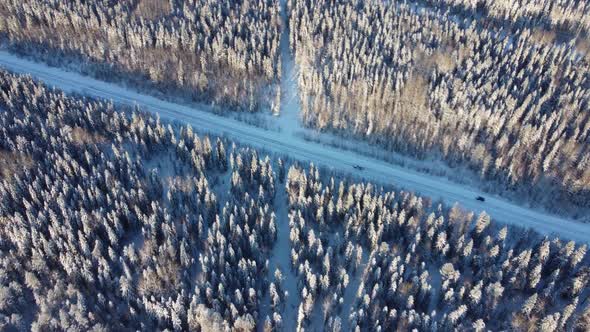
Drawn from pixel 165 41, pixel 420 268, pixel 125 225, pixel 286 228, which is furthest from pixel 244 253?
pixel 165 41

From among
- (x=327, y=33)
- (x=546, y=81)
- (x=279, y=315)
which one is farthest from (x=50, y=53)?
(x=546, y=81)

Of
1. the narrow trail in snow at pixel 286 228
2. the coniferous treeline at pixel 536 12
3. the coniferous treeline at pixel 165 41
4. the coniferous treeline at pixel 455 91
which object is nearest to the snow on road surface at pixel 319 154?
the coniferous treeline at pixel 165 41

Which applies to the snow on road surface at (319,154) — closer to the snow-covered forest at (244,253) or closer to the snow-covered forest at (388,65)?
the snow-covered forest at (388,65)

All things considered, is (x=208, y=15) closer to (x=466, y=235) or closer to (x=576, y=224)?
(x=466, y=235)

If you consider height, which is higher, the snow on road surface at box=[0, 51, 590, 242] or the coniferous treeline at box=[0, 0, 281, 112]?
the coniferous treeline at box=[0, 0, 281, 112]

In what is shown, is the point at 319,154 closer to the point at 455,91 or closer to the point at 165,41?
the point at 455,91

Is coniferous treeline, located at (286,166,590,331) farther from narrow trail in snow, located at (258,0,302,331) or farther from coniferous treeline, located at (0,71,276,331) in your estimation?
coniferous treeline, located at (0,71,276,331)

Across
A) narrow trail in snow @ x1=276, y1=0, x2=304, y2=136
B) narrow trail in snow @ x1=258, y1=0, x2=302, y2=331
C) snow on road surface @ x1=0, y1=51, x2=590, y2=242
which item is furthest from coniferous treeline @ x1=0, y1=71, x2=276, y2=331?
narrow trail in snow @ x1=276, y1=0, x2=304, y2=136
